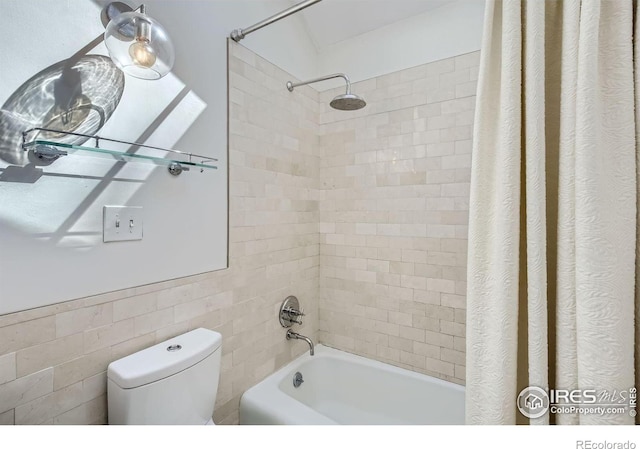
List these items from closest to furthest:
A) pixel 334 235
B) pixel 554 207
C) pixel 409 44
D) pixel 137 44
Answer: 1. pixel 554 207
2. pixel 137 44
3. pixel 409 44
4. pixel 334 235

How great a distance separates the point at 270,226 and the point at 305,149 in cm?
62

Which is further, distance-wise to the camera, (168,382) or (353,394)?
(353,394)

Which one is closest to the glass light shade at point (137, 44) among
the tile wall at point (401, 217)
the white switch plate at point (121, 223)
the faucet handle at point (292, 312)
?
the white switch plate at point (121, 223)

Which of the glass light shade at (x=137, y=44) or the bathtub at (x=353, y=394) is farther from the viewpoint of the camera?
the bathtub at (x=353, y=394)

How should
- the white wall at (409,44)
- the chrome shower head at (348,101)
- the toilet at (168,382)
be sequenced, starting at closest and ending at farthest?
the toilet at (168,382), the chrome shower head at (348,101), the white wall at (409,44)

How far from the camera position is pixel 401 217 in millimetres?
1891

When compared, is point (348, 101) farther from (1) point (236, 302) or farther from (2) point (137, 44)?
(1) point (236, 302)

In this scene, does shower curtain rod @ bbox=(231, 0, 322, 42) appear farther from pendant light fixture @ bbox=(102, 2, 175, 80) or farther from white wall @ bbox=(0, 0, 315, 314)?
pendant light fixture @ bbox=(102, 2, 175, 80)

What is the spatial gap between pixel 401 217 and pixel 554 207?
1104 millimetres

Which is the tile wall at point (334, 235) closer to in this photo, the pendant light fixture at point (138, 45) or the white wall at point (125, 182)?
the white wall at point (125, 182)

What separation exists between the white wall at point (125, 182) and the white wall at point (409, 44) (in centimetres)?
63

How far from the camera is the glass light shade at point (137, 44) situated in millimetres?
938

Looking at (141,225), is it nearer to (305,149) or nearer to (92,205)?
(92,205)

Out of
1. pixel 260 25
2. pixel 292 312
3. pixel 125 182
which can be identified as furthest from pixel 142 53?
pixel 292 312
